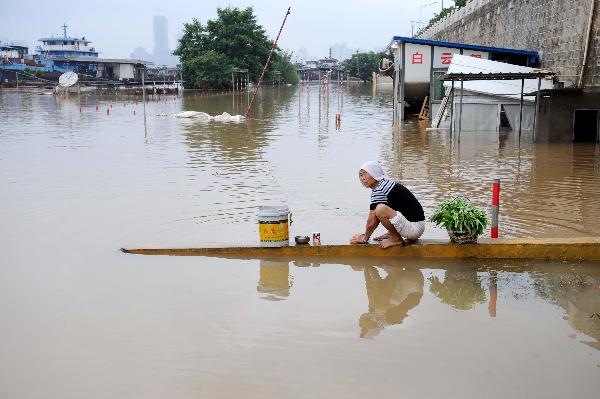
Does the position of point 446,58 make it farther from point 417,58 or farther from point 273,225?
point 273,225

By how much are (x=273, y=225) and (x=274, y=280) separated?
3.11 feet

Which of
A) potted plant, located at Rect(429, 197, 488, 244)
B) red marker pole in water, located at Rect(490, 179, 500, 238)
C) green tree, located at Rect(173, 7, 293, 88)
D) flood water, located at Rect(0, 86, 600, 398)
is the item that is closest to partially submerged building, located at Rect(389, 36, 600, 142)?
flood water, located at Rect(0, 86, 600, 398)

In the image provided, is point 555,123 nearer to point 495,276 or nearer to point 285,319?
point 495,276

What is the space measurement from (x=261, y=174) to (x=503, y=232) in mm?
6979

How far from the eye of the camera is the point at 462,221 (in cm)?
783

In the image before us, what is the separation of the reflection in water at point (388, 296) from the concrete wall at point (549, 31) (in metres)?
16.0

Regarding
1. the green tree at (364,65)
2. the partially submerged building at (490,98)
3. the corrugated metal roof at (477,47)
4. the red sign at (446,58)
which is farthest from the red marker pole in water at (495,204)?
the green tree at (364,65)

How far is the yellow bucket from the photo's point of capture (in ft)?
26.8

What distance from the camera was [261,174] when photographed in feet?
49.6

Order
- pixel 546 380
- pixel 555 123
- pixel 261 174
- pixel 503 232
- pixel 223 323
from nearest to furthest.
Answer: pixel 546 380 < pixel 223 323 < pixel 503 232 < pixel 261 174 < pixel 555 123

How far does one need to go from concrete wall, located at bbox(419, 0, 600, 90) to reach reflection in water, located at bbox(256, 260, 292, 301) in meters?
16.6

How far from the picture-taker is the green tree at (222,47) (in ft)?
217

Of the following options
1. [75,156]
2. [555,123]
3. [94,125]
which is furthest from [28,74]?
[555,123]

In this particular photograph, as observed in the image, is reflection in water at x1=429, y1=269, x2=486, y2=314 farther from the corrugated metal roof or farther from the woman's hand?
the corrugated metal roof
